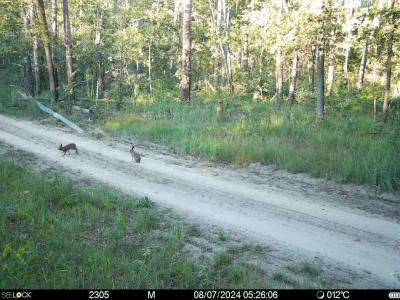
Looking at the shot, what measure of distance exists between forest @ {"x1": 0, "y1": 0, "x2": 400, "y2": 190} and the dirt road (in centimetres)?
115

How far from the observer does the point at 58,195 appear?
8.43 m

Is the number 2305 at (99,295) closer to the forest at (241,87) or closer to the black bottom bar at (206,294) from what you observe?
the black bottom bar at (206,294)

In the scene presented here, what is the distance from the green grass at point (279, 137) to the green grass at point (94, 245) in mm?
4602

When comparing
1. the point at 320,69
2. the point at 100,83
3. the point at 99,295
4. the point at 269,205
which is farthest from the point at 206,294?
the point at 100,83

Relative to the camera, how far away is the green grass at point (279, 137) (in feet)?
32.6

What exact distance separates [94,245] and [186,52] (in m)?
14.9

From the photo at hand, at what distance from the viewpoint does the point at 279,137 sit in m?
13.1

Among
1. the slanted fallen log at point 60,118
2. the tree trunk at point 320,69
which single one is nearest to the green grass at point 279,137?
the tree trunk at point 320,69

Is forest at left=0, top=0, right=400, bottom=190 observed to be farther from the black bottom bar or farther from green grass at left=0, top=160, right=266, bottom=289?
green grass at left=0, top=160, right=266, bottom=289

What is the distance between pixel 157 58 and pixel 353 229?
2633cm

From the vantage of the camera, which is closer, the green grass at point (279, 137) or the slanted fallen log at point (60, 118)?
A: the green grass at point (279, 137)

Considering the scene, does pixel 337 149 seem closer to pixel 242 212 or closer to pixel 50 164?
pixel 242 212

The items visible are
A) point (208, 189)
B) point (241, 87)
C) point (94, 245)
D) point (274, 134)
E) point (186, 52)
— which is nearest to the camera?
point (94, 245)

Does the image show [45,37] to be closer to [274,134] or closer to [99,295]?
[274,134]
